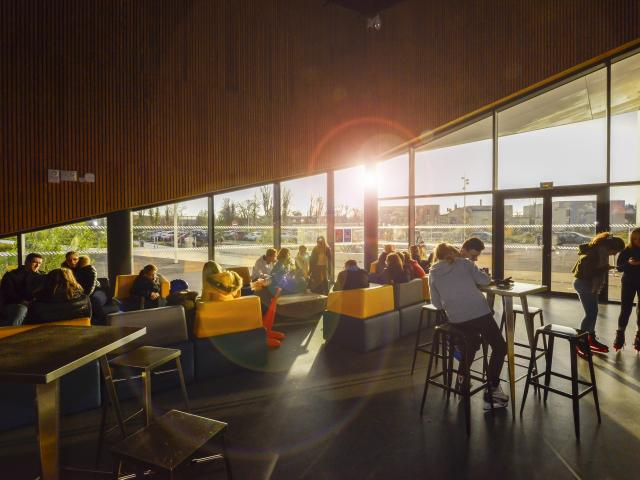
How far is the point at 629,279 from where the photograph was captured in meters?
4.82

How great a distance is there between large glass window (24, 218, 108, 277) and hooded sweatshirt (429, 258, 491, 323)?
20.6 ft

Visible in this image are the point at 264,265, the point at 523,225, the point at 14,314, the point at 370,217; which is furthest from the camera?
the point at 370,217

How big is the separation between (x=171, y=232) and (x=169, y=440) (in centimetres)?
719

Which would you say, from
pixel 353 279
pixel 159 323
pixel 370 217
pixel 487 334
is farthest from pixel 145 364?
pixel 370 217

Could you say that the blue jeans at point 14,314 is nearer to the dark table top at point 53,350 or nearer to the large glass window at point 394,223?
the dark table top at point 53,350

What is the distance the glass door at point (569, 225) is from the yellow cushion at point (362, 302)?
15.9ft

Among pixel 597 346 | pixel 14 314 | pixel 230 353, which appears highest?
pixel 14 314

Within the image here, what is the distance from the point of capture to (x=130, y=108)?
22.0ft

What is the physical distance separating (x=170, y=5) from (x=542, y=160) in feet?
25.5

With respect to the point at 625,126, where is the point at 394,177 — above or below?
below

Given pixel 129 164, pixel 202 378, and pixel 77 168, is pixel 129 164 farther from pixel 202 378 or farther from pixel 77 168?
pixel 202 378

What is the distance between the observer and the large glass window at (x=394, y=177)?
902cm

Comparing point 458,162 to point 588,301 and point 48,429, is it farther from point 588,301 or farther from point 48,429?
point 48,429

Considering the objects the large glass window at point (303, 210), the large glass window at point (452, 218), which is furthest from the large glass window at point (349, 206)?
the large glass window at point (452, 218)
